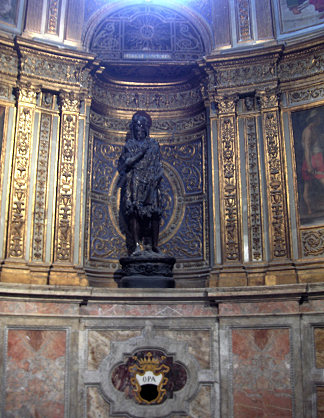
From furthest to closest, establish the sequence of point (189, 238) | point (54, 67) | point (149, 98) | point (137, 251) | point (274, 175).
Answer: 1. point (149, 98)
2. point (189, 238)
3. point (54, 67)
4. point (137, 251)
5. point (274, 175)

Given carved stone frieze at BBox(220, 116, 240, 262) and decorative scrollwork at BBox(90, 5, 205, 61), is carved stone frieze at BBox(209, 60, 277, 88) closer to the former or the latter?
carved stone frieze at BBox(220, 116, 240, 262)

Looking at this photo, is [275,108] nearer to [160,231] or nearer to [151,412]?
[160,231]

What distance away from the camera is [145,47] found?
1286 cm

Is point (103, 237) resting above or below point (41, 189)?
below

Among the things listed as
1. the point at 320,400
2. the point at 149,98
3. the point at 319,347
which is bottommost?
the point at 320,400

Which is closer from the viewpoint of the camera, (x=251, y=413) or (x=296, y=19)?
(x=251, y=413)

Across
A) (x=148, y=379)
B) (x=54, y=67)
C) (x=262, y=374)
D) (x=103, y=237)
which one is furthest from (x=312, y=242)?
(x=54, y=67)

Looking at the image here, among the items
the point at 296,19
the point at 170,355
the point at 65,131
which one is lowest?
the point at 170,355

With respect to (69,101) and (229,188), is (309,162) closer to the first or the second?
→ (229,188)

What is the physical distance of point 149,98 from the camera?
12766 millimetres

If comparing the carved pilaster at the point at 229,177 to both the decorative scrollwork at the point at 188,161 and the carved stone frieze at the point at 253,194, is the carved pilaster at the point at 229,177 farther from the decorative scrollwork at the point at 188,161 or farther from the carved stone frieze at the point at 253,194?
the decorative scrollwork at the point at 188,161

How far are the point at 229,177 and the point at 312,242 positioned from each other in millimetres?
2023

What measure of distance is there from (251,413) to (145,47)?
8066mm

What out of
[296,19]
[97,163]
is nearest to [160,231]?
[97,163]
